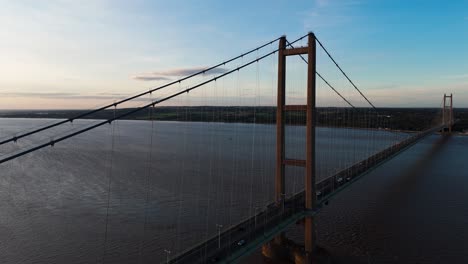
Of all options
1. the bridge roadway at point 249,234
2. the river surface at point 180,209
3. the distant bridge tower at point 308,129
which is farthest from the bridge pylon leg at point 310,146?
the river surface at point 180,209

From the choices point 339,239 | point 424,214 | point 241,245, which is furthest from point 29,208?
point 424,214

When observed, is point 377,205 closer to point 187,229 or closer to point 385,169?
point 187,229

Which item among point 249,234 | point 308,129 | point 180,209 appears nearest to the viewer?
point 249,234

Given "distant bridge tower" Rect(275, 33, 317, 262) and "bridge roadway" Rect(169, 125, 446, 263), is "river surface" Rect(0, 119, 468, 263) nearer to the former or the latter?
"distant bridge tower" Rect(275, 33, 317, 262)

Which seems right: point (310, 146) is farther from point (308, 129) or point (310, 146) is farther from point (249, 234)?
point (249, 234)

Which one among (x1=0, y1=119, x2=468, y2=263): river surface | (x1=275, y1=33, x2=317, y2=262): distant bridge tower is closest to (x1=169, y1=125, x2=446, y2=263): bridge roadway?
(x1=275, y1=33, x2=317, y2=262): distant bridge tower

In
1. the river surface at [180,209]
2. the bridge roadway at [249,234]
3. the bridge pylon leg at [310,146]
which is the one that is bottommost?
the river surface at [180,209]

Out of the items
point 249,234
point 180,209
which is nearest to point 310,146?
point 249,234

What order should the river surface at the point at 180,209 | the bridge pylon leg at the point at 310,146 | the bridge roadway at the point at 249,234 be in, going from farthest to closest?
the river surface at the point at 180,209 < the bridge pylon leg at the point at 310,146 < the bridge roadway at the point at 249,234

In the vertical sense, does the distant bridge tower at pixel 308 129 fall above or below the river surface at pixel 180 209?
above

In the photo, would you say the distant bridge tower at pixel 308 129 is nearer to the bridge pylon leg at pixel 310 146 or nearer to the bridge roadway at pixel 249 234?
the bridge pylon leg at pixel 310 146

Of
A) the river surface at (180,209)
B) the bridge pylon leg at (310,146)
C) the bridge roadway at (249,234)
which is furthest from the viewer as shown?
the river surface at (180,209)
